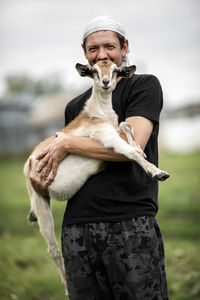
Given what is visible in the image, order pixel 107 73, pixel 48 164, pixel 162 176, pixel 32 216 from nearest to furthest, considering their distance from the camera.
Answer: pixel 162 176, pixel 107 73, pixel 48 164, pixel 32 216

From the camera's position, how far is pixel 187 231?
340 inches

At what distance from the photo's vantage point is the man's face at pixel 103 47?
3.06m

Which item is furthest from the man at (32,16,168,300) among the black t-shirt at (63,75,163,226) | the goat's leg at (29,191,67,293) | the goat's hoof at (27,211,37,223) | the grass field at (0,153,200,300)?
the grass field at (0,153,200,300)

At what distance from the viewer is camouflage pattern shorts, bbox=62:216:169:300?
111 inches

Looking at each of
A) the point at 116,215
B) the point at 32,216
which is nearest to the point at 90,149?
the point at 116,215

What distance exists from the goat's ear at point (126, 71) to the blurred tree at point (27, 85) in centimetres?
5326

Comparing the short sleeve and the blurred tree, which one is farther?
the blurred tree

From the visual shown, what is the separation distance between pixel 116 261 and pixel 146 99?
4.02 ft

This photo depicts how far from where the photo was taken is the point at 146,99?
2.92m

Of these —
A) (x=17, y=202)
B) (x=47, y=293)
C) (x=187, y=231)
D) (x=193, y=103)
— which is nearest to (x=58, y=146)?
A: (x=47, y=293)

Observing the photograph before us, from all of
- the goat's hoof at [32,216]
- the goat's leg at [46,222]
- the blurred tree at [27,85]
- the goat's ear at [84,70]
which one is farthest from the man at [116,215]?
the blurred tree at [27,85]

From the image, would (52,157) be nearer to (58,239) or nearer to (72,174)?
(72,174)

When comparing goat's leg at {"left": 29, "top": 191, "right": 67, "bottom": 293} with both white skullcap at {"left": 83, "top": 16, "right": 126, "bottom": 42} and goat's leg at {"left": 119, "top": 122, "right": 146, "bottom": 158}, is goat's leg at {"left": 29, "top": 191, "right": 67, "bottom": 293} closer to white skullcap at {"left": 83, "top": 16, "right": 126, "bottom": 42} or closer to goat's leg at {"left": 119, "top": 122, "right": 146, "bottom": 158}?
goat's leg at {"left": 119, "top": 122, "right": 146, "bottom": 158}

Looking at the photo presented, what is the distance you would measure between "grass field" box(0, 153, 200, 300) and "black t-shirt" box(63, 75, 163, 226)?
2824 mm
